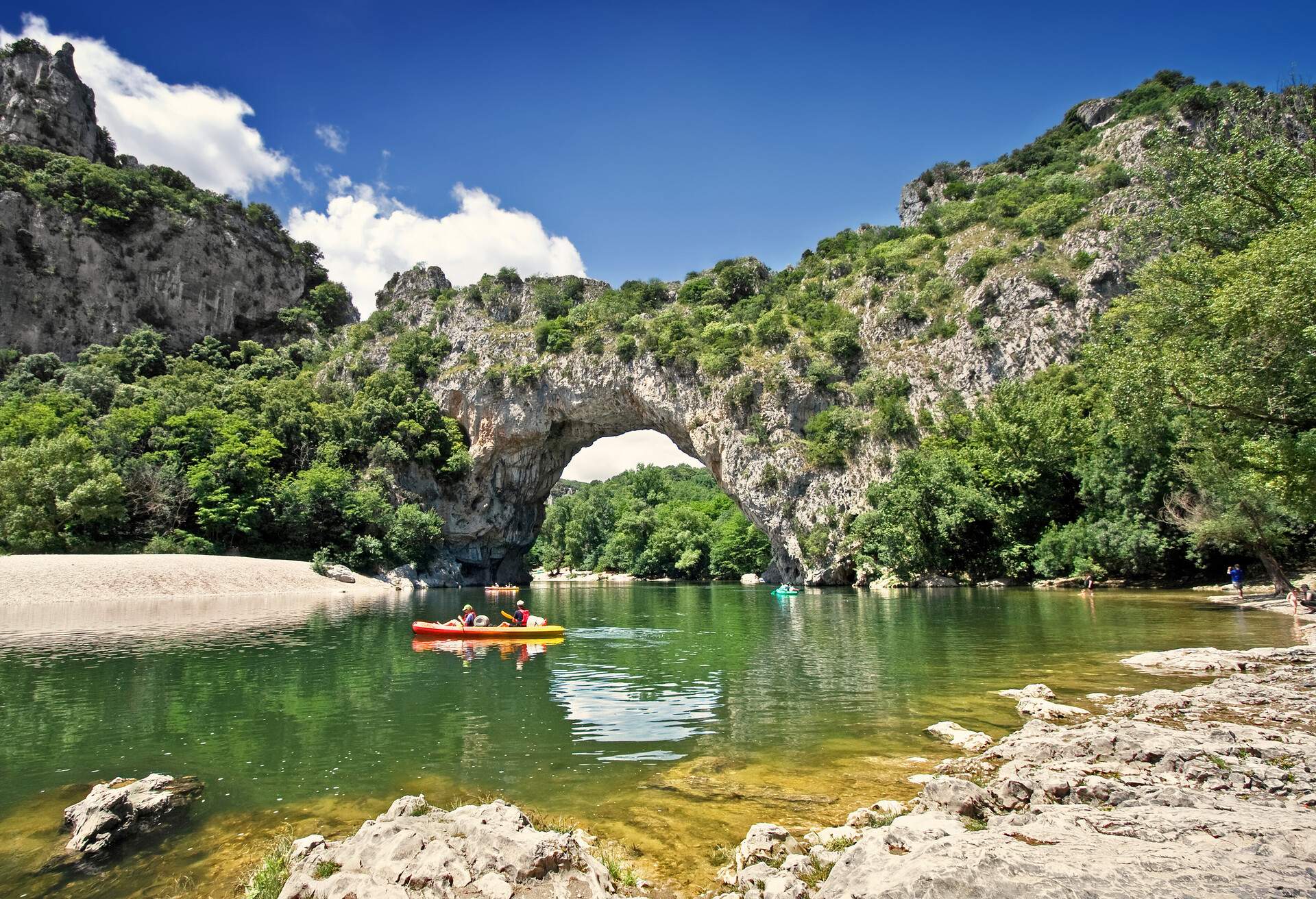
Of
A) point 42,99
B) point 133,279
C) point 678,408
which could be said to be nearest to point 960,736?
point 678,408

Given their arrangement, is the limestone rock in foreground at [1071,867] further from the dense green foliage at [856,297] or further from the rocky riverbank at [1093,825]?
the dense green foliage at [856,297]

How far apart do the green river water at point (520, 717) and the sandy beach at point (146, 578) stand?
911cm

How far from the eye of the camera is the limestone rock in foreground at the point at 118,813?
5352 mm

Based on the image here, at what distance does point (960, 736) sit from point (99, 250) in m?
75.8

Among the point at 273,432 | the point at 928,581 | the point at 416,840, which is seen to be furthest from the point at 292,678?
the point at 273,432

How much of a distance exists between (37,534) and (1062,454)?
2115 inches

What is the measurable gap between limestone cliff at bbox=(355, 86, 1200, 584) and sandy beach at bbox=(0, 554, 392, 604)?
13.0 m

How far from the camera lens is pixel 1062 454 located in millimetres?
36938

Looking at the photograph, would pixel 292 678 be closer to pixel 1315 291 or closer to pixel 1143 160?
pixel 1315 291

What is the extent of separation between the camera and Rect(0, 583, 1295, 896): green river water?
19.6ft

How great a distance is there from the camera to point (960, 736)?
26.4ft

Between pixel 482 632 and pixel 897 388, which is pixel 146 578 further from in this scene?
pixel 897 388

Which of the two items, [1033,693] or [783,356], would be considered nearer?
[1033,693]

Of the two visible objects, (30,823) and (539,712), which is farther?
(539,712)
